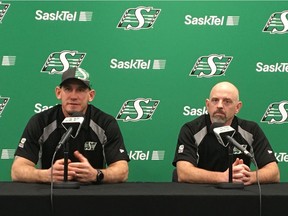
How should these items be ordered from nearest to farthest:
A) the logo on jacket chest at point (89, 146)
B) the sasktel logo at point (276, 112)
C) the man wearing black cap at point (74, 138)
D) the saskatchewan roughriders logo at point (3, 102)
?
1. the man wearing black cap at point (74, 138)
2. the logo on jacket chest at point (89, 146)
3. the saskatchewan roughriders logo at point (3, 102)
4. the sasktel logo at point (276, 112)

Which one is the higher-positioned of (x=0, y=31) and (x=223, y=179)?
(x=0, y=31)

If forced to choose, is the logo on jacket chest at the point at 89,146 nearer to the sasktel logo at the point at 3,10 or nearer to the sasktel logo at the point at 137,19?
the sasktel logo at the point at 137,19

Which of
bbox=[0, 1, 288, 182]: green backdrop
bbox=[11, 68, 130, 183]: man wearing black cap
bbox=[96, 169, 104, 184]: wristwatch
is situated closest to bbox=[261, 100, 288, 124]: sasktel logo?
bbox=[0, 1, 288, 182]: green backdrop

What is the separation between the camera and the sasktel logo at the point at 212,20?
152 inches

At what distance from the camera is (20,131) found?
149 inches

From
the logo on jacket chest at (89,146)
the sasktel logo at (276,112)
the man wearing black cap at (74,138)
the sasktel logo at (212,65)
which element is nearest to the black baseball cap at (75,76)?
the man wearing black cap at (74,138)

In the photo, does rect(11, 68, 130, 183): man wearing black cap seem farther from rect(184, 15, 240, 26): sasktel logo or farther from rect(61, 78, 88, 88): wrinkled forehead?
rect(184, 15, 240, 26): sasktel logo

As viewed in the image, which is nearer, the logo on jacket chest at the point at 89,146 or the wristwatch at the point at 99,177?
the wristwatch at the point at 99,177

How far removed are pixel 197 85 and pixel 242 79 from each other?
35 centimetres

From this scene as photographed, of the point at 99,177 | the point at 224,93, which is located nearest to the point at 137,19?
the point at 224,93

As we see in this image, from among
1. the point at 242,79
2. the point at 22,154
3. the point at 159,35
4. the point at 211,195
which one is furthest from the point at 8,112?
the point at 211,195

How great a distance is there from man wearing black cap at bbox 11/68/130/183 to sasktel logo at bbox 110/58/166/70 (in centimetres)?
62
